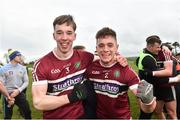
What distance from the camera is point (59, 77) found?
19.7 ft

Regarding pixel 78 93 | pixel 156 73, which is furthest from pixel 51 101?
pixel 156 73

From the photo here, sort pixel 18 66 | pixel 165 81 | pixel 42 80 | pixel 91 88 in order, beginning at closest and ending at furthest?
pixel 42 80 < pixel 91 88 < pixel 165 81 < pixel 18 66

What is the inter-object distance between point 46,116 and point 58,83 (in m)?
0.51

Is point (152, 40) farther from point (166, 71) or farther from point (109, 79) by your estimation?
point (109, 79)

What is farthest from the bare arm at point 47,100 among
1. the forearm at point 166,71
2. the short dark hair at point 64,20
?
the forearm at point 166,71

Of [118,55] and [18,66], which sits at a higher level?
[118,55]

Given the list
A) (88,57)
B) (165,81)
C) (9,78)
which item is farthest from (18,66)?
(88,57)

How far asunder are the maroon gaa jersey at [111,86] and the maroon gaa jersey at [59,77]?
1.07 feet

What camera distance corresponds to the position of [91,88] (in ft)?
20.9

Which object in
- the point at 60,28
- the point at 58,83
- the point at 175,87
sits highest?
the point at 60,28

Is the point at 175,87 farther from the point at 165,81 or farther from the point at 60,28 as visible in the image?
the point at 60,28

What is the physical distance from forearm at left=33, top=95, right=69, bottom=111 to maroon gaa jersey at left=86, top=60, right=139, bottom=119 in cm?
76

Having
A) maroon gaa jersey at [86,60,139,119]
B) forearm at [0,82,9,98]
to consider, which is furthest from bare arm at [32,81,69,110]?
forearm at [0,82,9,98]

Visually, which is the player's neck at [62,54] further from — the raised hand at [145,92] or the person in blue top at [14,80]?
the person in blue top at [14,80]
